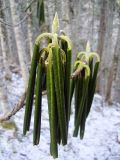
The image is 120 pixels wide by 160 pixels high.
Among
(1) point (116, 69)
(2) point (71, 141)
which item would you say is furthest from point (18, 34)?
(1) point (116, 69)

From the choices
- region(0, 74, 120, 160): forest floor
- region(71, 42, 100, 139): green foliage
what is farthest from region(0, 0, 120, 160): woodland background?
region(71, 42, 100, 139): green foliage

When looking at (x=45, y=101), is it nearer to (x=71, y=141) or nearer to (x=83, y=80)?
(x=71, y=141)

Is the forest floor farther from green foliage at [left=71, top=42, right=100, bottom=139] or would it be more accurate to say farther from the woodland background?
green foliage at [left=71, top=42, right=100, bottom=139]

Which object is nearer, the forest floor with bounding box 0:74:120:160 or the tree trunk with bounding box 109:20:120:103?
the forest floor with bounding box 0:74:120:160

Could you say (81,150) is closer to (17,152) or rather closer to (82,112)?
(17,152)

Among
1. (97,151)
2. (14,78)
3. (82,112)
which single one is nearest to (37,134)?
(82,112)

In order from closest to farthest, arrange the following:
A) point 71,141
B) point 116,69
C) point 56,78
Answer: point 56,78, point 71,141, point 116,69

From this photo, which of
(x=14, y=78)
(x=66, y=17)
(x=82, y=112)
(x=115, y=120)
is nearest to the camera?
(x=82, y=112)

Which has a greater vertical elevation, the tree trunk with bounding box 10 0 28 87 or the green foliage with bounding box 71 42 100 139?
the green foliage with bounding box 71 42 100 139

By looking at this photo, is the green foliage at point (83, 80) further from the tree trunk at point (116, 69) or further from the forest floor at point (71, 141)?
the tree trunk at point (116, 69)
